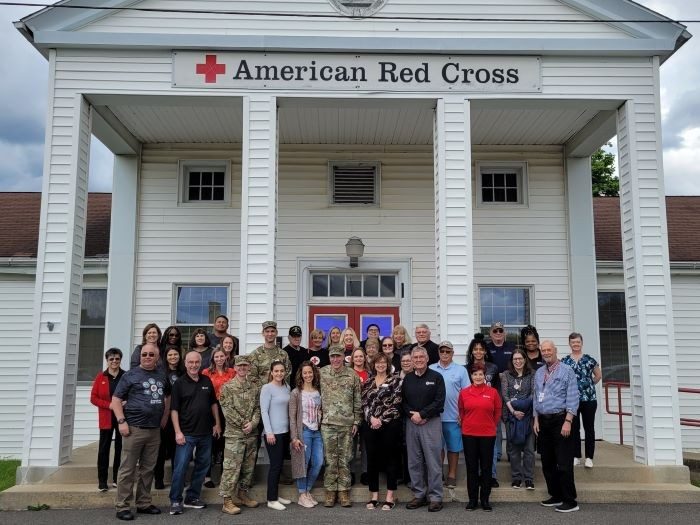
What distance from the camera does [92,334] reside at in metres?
11.7

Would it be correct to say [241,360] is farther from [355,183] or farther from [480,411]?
[355,183]

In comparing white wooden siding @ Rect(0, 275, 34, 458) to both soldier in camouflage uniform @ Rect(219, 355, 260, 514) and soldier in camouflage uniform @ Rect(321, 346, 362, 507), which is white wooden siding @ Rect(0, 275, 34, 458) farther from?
soldier in camouflage uniform @ Rect(321, 346, 362, 507)

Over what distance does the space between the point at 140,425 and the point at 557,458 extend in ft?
13.9

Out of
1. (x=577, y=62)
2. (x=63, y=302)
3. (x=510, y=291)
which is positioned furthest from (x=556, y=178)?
(x=63, y=302)

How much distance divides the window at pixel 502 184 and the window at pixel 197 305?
4.47m

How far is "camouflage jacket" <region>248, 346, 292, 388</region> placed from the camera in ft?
24.0

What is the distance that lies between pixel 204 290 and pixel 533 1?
6388 millimetres

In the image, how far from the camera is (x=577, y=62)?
28.8 ft

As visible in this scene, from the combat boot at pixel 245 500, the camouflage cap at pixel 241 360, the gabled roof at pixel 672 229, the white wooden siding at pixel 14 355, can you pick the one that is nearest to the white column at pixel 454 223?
the camouflage cap at pixel 241 360

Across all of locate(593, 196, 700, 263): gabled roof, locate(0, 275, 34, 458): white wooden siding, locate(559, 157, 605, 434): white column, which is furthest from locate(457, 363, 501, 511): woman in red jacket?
locate(0, 275, 34, 458): white wooden siding

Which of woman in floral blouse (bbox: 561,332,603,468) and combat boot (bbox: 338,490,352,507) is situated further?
woman in floral blouse (bbox: 561,332,603,468)

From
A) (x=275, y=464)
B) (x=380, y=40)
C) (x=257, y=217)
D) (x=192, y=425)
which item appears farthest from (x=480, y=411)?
(x=380, y=40)

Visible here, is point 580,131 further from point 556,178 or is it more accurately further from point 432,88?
point 432,88

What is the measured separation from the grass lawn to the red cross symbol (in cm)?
571
